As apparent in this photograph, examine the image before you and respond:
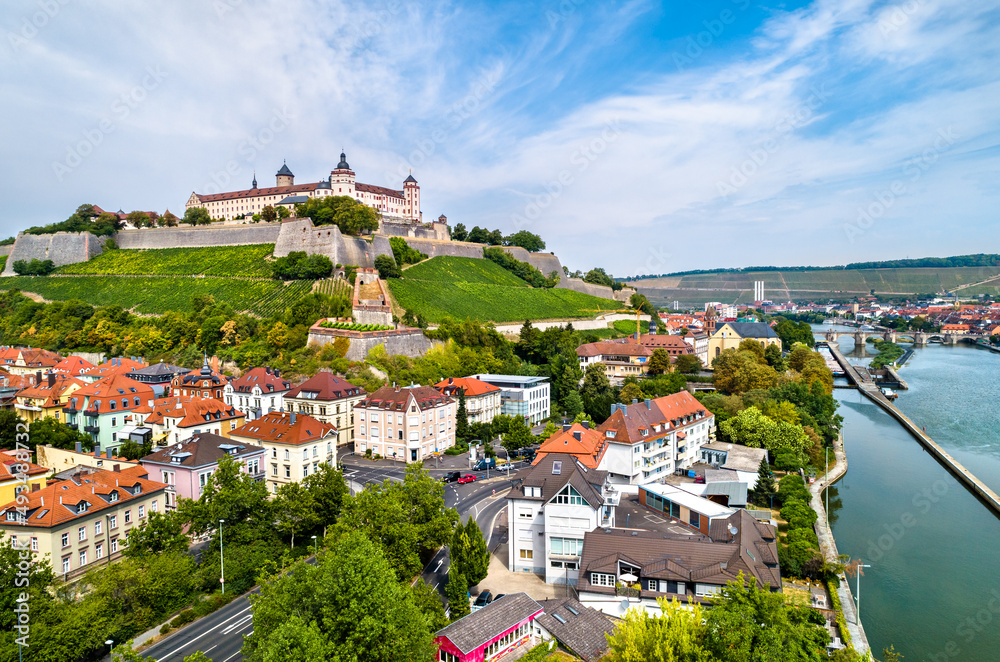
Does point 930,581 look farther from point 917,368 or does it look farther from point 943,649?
point 917,368

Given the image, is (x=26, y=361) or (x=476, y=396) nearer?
(x=476, y=396)

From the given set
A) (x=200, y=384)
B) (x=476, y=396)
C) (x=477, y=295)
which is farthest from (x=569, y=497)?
(x=477, y=295)

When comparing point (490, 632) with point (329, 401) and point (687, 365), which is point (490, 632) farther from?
point (687, 365)

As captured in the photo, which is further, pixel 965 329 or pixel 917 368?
pixel 965 329

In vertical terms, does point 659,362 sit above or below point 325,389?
below

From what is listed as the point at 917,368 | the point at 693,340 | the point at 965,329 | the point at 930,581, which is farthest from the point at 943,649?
the point at 965,329

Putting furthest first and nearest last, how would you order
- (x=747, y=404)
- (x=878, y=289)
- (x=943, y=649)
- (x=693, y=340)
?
(x=878, y=289), (x=693, y=340), (x=747, y=404), (x=943, y=649)

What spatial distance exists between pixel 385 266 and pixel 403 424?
2584 cm

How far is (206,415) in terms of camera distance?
29719 mm

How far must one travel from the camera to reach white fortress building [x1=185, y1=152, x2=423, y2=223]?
68500 mm

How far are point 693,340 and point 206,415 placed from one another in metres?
46.1

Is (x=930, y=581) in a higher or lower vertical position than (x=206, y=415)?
lower

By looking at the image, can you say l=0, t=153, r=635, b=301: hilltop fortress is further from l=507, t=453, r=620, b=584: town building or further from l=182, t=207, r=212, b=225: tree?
l=507, t=453, r=620, b=584: town building

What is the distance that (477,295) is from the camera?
62594mm
